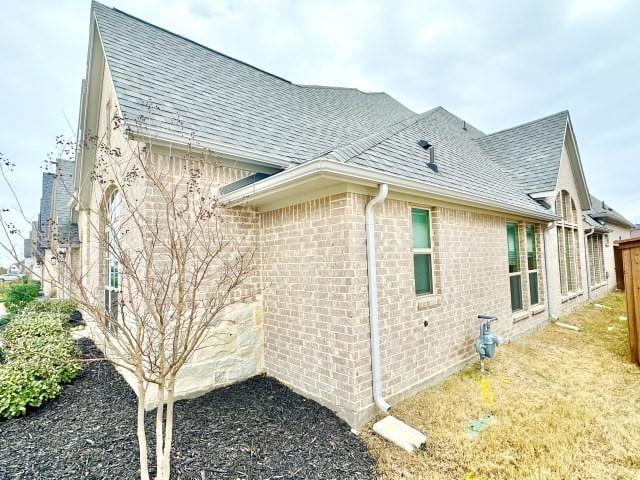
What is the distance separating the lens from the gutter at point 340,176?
360cm

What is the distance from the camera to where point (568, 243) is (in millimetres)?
11898

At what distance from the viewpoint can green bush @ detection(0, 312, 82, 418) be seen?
4457 mm

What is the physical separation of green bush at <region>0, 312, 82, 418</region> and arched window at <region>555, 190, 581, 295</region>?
45.6 ft

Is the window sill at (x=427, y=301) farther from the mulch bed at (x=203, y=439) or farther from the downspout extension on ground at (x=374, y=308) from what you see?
the mulch bed at (x=203, y=439)

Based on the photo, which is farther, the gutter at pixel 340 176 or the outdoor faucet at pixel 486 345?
the outdoor faucet at pixel 486 345

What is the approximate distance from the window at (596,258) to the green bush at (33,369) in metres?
19.3

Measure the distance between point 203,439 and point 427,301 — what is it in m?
3.81

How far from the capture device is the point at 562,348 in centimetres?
704

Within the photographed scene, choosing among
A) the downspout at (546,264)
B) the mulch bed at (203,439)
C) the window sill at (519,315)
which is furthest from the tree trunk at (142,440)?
the downspout at (546,264)

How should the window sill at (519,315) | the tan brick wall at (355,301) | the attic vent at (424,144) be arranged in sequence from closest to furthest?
the tan brick wall at (355,301)
the attic vent at (424,144)
the window sill at (519,315)

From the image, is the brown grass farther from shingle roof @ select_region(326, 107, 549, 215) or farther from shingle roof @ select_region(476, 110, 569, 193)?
shingle roof @ select_region(476, 110, 569, 193)

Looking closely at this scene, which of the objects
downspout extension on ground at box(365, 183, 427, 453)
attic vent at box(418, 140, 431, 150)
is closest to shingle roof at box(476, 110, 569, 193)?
attic vent at box(418, 140, 431, 150)

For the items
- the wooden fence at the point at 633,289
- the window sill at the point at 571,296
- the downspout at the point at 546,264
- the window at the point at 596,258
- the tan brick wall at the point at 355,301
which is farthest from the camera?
the window at the point at 596,258

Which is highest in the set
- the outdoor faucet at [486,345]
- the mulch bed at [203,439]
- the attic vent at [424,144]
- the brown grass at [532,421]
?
the attic vent at [424,144]
